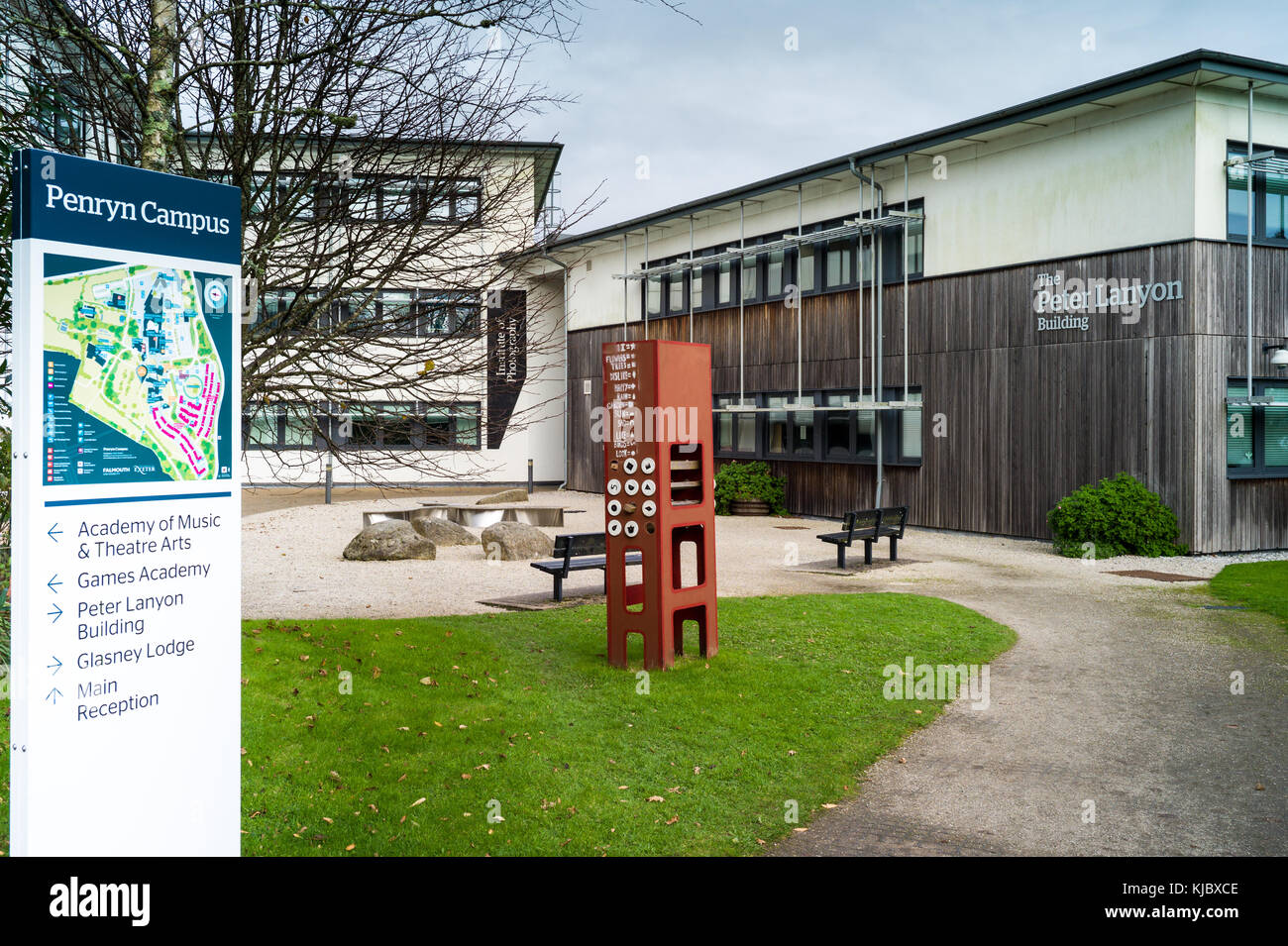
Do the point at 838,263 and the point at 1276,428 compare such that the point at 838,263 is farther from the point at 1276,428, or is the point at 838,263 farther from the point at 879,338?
the point at 1276,428

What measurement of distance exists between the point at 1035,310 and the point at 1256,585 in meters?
7.08

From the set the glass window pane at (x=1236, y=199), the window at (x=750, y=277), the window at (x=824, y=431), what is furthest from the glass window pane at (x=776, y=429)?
the glass window pane at (x=1236, y=199)

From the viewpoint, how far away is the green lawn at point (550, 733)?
18.7 ft

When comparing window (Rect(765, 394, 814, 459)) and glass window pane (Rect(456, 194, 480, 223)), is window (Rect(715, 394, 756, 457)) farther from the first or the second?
glass window pane (Rect(456, 194, 480, 223))

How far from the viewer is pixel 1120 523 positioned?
17578mm

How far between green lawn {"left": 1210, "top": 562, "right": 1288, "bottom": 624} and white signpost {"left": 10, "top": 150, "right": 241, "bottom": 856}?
1162 cm

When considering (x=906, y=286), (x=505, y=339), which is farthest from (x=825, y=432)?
(x=505, y=339)

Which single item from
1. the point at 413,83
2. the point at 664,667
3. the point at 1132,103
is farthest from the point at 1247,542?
the point at 413,83

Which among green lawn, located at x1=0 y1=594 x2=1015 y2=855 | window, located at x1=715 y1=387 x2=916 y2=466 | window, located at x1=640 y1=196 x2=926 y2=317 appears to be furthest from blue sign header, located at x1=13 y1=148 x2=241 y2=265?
window, located at x1=715 y1=387 x2=916 y2=466

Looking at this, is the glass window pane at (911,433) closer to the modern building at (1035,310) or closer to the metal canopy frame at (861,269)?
the modern building at (1035,310)

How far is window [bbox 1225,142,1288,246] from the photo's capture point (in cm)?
1775

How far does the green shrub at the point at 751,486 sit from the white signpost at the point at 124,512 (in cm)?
2278

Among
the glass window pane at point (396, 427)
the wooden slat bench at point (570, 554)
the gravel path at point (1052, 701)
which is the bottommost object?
the gravel path at point (1052, 701)
